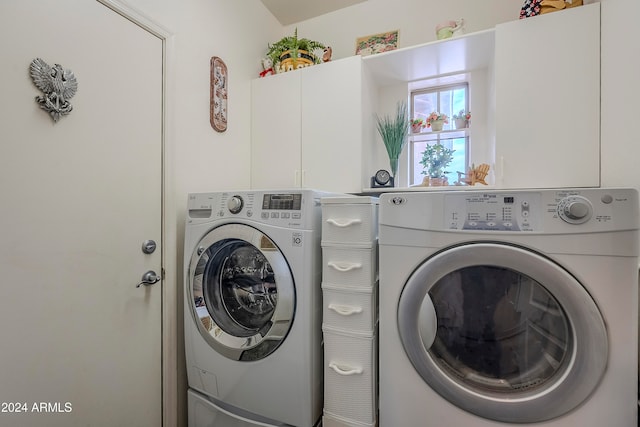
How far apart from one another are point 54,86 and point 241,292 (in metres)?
1.05

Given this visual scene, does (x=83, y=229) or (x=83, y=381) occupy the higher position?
(x=83, y=229)

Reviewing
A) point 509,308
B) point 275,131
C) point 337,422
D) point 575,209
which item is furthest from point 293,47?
point 337,422

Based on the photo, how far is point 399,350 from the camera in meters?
1.03

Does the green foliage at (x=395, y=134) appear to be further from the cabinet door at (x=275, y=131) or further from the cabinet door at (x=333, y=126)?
the cabinet door at (x=275, y=131)

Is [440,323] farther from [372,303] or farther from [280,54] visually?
[280,54]

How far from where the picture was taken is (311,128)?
1.85 meters

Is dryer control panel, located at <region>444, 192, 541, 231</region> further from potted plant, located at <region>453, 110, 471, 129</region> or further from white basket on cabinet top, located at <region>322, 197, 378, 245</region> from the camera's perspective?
potted plant, located at <region>453, 110, 471, 129</region>

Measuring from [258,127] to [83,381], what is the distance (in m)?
1.63

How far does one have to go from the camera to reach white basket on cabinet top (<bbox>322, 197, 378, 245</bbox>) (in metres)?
1.11

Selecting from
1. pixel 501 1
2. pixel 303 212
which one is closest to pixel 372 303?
pixel 303 212

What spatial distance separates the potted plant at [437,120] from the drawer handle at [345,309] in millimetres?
1426

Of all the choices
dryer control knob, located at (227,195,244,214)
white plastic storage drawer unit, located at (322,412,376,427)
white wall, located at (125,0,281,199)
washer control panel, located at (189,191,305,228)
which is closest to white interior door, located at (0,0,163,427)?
white wall, located at (125,0,281,199)

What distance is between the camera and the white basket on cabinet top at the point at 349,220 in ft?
3.64

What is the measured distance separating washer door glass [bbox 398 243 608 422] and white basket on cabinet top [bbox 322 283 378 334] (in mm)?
129
